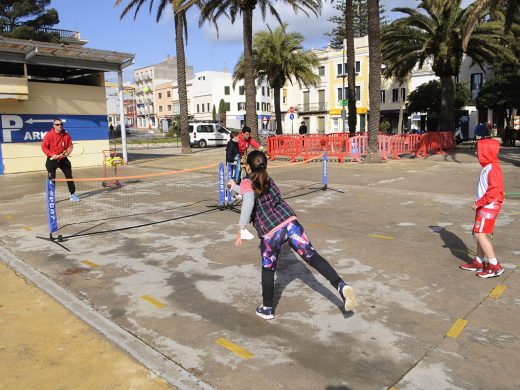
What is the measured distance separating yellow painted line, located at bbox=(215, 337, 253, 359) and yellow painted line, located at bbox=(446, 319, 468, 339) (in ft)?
5.50

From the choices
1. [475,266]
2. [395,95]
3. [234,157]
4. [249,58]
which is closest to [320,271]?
[475,266]

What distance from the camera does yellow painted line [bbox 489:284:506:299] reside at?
15.0ft

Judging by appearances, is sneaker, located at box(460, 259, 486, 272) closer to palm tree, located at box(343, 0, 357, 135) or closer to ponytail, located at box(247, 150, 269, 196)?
ponytail, located at box(247, 150, 269, 196)

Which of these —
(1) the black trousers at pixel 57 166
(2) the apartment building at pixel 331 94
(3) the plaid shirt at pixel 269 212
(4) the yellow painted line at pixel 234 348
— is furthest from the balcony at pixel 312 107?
(4) the yellow painted line at pixel 234 348

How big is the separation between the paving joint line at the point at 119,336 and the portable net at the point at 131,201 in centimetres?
233

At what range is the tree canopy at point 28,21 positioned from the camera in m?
37.8

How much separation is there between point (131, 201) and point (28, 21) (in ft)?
123

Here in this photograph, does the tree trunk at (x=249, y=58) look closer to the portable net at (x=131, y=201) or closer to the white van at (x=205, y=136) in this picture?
the portable net at (x=131, y=201)

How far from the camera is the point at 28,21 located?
3984 cm

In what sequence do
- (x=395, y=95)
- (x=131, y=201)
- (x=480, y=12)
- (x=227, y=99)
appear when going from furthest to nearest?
(x=227, y=99), (x=395, y=95), (x=480, y=12), (x=131, y=201)

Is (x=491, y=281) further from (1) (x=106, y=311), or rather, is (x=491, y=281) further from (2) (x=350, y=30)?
(2) (x=350, y=30)

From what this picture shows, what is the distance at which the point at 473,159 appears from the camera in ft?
61.9

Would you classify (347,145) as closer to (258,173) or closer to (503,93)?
(258,173)

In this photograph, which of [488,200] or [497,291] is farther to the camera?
[488,200]
